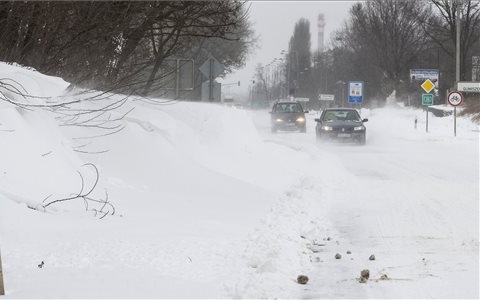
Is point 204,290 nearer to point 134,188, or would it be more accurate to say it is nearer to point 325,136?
point 134,188

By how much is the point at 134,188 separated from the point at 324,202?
336cm

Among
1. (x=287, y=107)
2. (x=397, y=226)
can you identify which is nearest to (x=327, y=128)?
(x=287, y=107)

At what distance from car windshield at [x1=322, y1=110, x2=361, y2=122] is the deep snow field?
11773 mm

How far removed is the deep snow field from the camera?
16.9 ft

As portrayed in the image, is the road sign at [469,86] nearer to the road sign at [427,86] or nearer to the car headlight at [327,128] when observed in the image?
the road sign at [427,86]

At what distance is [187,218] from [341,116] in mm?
18778

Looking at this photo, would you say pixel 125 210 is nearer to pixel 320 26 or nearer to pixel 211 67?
pixel 211 67

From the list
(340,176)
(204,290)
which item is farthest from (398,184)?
(204,290)

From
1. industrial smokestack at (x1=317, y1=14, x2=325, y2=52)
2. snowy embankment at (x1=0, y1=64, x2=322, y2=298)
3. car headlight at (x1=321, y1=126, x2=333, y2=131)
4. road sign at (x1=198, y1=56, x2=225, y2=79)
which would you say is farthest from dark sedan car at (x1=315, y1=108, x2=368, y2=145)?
industrial smokestack at (x1=317, y1=14, x2=325, y2=52)

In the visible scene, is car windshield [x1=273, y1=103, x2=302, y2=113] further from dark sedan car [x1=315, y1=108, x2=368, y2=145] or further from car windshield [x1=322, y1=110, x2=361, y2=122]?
dark sedan car [x1=315, y1=108, x2=368, y2=145]

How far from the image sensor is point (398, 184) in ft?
41.8

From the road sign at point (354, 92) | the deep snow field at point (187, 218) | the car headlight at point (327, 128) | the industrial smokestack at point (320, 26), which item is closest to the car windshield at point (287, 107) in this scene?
the car headlight at point (327, 128)

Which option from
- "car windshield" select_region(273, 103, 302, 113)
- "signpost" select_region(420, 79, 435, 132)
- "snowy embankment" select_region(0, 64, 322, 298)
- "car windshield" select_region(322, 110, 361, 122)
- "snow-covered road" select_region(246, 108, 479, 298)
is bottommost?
"snow-covered road" select_region(246, 108, 479, 298)

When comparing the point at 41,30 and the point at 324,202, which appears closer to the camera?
the point at 41,30
